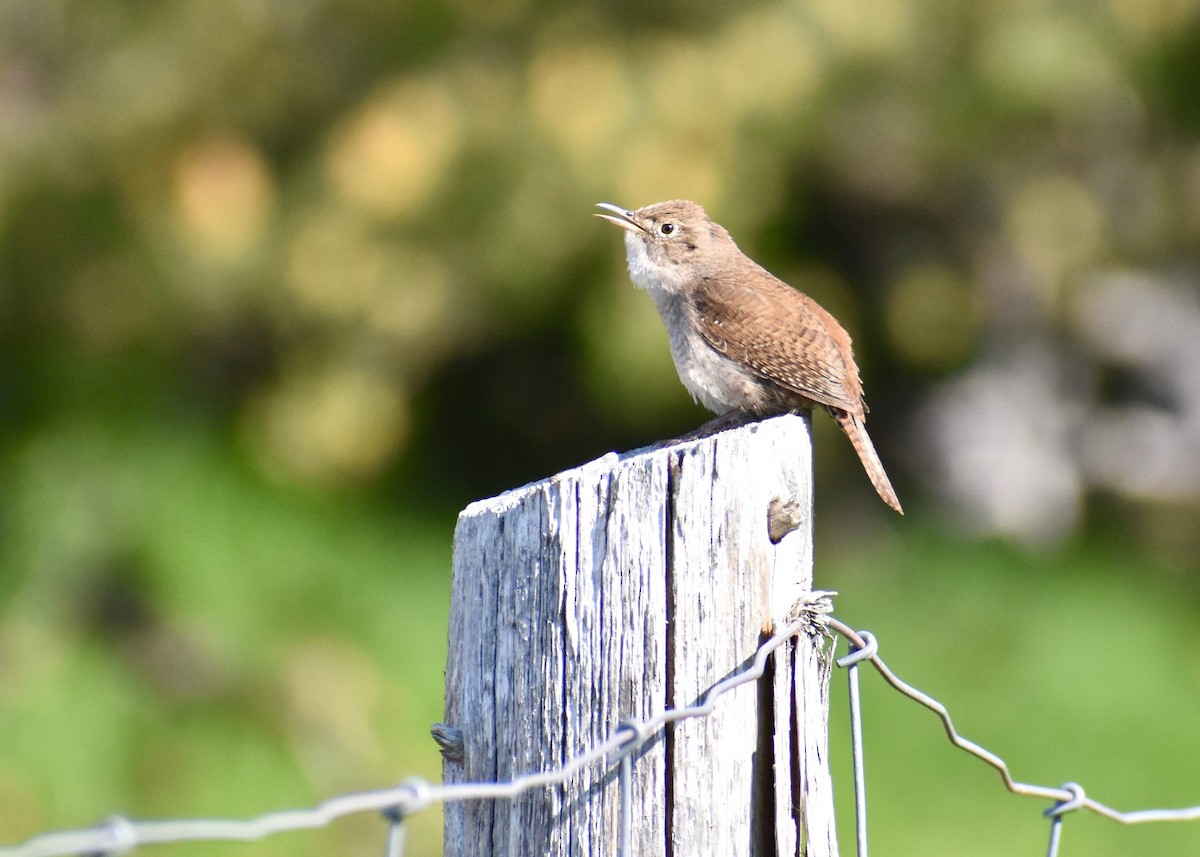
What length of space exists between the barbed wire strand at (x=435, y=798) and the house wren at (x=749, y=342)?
1641 millimetres

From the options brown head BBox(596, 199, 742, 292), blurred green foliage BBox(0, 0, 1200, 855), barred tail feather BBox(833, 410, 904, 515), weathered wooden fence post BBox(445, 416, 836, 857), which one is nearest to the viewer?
weathered wooden fence post BBox(445, 416, 836, 857)

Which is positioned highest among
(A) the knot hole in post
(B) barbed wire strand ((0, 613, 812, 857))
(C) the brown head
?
(C) the brown head

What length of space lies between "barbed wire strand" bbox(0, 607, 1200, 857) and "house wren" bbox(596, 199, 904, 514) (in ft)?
5.39

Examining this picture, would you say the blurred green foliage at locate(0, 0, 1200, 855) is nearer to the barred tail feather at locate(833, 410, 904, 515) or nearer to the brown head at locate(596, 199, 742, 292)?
the brown head at locate(596, 199, 742, 292)

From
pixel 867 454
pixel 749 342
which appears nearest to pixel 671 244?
pixel 749 342

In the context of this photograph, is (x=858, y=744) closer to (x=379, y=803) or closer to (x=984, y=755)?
(x=984, y=755)

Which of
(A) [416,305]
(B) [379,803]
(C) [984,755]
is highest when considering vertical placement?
(A) [416,305]

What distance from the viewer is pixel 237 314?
7219 mm

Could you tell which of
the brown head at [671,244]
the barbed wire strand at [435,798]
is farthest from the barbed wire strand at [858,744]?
the brown head at [671,244]

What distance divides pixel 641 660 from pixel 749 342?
7.79 feet

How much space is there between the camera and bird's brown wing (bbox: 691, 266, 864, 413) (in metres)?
4.21

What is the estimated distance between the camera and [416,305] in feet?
23.0

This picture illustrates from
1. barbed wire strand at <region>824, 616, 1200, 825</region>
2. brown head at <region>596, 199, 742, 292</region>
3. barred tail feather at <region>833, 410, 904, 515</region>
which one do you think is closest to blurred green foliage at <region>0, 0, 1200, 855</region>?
brown head at <region>596, 199, 742, 292</region>

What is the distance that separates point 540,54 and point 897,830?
3.93 meters
